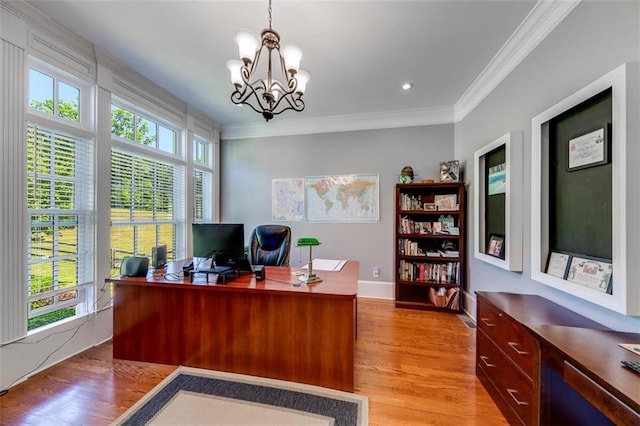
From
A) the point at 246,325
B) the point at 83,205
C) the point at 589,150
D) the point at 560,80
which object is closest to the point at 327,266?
the point at 246,325

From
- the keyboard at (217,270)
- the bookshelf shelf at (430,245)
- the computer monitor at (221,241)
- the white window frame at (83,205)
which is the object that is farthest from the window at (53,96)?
the bookshelf shelf at (430,245)

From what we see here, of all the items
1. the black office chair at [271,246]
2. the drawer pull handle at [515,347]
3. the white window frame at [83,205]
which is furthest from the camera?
the black office chair at [271,246]

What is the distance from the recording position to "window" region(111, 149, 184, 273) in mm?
2699

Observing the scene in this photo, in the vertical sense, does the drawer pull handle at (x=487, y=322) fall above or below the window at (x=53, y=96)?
below

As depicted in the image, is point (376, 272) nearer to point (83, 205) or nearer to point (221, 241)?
point (221, 241)

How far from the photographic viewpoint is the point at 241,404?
1.67 m

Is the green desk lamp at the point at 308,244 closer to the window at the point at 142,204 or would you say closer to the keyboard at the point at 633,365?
the keyboard at the point at 633,365

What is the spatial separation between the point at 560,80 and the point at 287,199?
11.0 ft

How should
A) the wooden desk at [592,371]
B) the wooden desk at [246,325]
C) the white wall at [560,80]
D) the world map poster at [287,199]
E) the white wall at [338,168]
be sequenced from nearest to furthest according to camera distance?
the wooden desk at [592,371]
the white wall at [560,80]
the wooden desk at [246,325]
the white wall at [338,168]
the world map poster at [287,199]

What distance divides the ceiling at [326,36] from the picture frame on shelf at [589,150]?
108 centimetres

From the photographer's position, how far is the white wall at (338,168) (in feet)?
12.3

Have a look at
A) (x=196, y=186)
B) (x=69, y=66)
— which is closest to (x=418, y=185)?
(x=196, y=186)

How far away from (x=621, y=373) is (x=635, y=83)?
1.26 m

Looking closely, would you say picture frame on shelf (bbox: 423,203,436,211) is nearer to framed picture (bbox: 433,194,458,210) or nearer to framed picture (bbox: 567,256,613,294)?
framed picture (bbox: 433,194,458,210)
